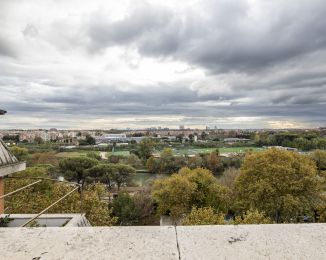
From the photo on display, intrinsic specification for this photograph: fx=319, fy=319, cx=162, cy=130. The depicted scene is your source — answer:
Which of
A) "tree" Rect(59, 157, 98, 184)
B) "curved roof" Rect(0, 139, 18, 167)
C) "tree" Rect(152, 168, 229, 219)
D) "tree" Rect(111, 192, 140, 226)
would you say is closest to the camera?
"curved roof" Rect(0, 139, 18, 167)

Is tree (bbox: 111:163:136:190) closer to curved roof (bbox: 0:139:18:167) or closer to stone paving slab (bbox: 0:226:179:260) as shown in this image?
curved roof (bbox: 0:139:18:167)

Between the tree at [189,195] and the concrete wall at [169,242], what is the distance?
79.1 ft

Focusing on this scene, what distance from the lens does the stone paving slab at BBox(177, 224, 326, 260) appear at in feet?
5.49

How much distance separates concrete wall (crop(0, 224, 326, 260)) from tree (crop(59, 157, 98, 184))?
42.2m

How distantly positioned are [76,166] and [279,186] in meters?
28.7

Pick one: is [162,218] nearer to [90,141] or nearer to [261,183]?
[261,183]

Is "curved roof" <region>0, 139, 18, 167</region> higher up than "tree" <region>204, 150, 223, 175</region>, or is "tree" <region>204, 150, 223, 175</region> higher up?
"curved roof" <region>0, 139, 18, 167</region>

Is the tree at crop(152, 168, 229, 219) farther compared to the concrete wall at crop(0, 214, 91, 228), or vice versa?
the tree at crop(152, 168, 229, 219)

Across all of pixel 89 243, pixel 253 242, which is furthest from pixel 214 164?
pixel 89 243

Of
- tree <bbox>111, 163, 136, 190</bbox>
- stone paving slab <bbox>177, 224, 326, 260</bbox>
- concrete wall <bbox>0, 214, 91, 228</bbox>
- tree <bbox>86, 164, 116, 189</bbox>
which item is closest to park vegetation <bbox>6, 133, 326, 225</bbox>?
concrete wall <bbox>0, 214, 91, 228</bbox>

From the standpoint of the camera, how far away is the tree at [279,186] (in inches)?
875

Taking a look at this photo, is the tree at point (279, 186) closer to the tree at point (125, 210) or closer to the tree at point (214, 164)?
the tree at point (125, 210)

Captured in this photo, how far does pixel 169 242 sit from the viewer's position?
1.81 meters

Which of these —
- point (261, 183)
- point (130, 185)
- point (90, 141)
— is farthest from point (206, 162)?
point (90, 141)
